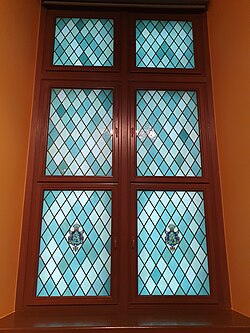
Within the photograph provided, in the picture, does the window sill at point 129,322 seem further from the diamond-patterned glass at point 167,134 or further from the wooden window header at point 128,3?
the wooden window header at point 128,3

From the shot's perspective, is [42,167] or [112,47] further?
[112,47]

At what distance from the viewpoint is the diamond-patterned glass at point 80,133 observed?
2086 millimetres

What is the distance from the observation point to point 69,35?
7.64 ft

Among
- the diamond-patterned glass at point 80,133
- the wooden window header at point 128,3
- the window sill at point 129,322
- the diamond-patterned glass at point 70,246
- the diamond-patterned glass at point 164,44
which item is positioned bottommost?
the window sill at point 129,322

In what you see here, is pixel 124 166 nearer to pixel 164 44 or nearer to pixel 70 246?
pixel 70 246

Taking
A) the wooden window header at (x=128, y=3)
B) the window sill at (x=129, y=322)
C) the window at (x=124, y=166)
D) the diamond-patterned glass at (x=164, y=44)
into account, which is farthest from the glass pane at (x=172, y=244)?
the wooden window header at (x=128, y=3)
